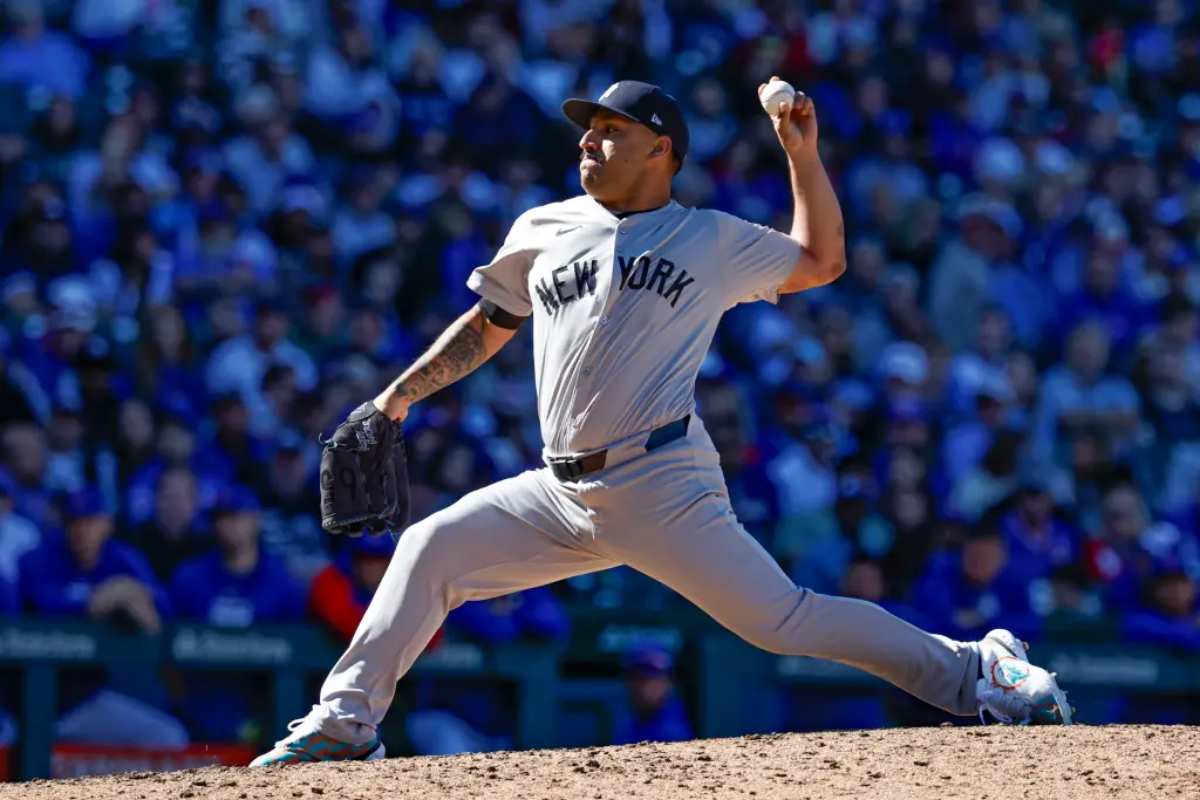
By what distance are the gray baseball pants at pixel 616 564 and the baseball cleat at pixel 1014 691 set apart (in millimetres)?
137

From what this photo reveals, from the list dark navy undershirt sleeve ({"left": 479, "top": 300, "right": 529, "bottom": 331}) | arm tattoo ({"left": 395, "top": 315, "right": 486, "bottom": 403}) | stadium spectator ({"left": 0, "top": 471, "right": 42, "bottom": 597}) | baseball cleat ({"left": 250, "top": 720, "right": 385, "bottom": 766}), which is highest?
dark navy undershirt sleeve ({"left": 479, "top": 300, "right": 529, "bottom": 331})

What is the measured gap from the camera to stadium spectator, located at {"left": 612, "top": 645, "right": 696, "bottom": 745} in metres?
8.14

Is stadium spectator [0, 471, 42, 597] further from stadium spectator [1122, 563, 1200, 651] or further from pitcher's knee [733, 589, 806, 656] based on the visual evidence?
stadium spectator [1122, 563, 1200, 651]

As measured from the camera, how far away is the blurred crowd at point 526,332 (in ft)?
28.4

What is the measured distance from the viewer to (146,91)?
34.6 feet

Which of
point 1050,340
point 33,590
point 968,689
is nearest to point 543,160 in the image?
point 1050,340

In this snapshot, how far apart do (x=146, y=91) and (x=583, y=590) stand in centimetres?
377

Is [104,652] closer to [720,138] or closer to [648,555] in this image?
[648,555]

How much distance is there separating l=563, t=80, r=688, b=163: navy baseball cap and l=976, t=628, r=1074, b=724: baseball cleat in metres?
1.56

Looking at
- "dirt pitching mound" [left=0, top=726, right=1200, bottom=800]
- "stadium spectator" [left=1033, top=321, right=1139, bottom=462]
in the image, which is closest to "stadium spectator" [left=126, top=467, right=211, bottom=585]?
"dirt pitching mound" [left=0, top=726, right=1200, bottom=800]

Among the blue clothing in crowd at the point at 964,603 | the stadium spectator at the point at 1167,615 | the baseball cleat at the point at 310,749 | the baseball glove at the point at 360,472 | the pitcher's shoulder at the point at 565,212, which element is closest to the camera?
the baseball cleat at the point at 310,749

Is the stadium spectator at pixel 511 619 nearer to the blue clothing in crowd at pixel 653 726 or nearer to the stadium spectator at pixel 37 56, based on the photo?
the blue clothing in crowd at pixel 653 726

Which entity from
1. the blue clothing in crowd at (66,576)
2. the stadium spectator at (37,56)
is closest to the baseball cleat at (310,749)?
the blue clothing in crowd at (66,576)

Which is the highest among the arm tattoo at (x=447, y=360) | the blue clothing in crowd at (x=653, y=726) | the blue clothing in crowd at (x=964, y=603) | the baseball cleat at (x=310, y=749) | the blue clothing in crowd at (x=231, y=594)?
the arm tattoo at (x=447, y=360)
